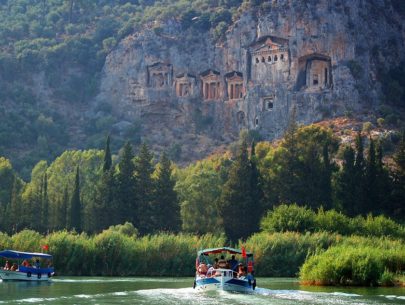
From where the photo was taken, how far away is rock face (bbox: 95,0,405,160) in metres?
121

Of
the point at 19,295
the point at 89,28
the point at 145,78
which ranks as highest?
the point at 89,28

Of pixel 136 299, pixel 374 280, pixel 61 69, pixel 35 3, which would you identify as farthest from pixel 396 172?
pixel 35 3

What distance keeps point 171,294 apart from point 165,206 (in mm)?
35982

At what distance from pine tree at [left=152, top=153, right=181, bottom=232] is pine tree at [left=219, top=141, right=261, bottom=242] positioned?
4402mm

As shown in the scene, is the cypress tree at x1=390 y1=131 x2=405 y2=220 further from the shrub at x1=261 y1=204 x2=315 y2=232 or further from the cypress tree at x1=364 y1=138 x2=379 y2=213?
the shrub at x1=261 y1=204 x2=315 y2=232

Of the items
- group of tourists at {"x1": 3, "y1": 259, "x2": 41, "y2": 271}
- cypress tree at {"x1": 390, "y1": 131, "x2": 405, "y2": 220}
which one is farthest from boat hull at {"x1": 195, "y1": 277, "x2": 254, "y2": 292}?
cypress tree at {"x1": 390, "y1": 131, "x2": 405, "y2": 220}

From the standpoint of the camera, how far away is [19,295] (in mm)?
54344

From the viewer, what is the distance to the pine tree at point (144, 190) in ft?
297

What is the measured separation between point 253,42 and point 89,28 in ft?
118

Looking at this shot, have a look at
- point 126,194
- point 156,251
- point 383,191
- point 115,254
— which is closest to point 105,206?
point 126,194

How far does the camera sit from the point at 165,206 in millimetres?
91000

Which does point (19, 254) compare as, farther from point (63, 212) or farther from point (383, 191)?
point (383, 191)

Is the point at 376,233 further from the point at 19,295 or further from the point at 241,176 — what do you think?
the point at 19,295

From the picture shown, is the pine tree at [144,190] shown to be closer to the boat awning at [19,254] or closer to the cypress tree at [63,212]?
the cypress tree at [63,212]
